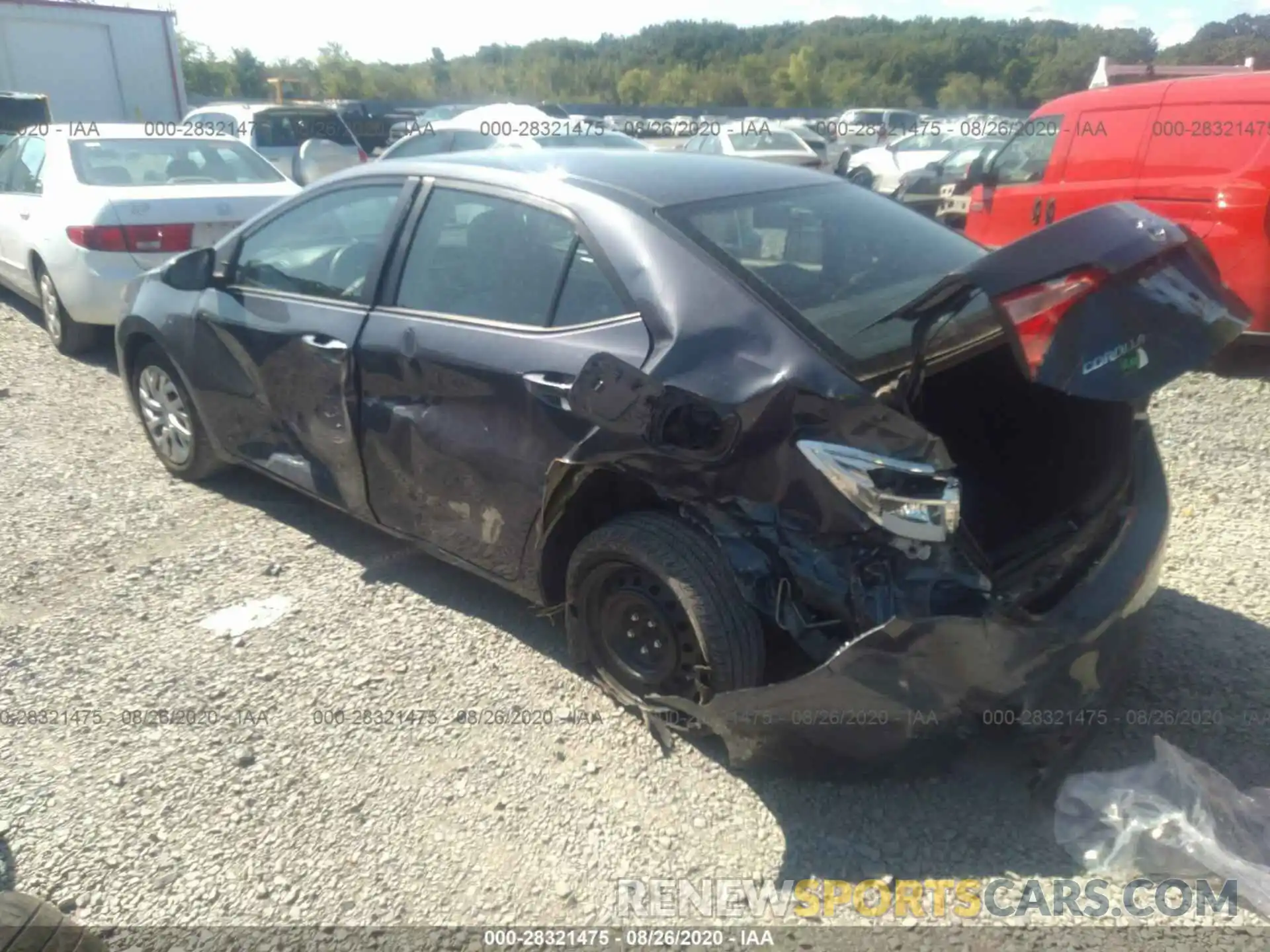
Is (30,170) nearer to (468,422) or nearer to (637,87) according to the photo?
(468,422)

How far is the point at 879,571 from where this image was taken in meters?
2.35

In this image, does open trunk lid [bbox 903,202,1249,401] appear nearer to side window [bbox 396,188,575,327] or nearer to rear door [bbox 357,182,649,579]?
rear door [bbox 357,182,649,579]

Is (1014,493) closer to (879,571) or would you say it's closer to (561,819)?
(879,571)

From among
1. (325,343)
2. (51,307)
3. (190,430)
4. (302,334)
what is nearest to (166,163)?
(51,307)

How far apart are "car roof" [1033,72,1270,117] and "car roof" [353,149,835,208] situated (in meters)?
3.82

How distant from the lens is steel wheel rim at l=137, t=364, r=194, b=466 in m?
4.63

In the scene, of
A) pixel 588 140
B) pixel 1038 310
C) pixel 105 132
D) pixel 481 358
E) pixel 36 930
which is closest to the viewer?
pixel 36 930

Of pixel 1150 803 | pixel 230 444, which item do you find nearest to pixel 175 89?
pixel 230 444

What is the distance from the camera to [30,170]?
23.6ft

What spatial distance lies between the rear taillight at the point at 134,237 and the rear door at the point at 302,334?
2540mm

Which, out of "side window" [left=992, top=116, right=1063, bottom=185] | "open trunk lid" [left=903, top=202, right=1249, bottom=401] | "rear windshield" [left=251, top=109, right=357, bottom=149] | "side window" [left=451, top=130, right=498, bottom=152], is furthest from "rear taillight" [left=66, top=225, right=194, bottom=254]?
"rear windshield" [left=251, top=109, right=357, bottom=149]

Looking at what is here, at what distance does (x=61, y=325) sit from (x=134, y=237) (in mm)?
1071

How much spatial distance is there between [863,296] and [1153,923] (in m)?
1.74

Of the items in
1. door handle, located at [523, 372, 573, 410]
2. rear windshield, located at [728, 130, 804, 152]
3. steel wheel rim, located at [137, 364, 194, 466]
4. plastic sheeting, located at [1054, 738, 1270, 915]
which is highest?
door handle, located at [523, 372, 573, 410]
